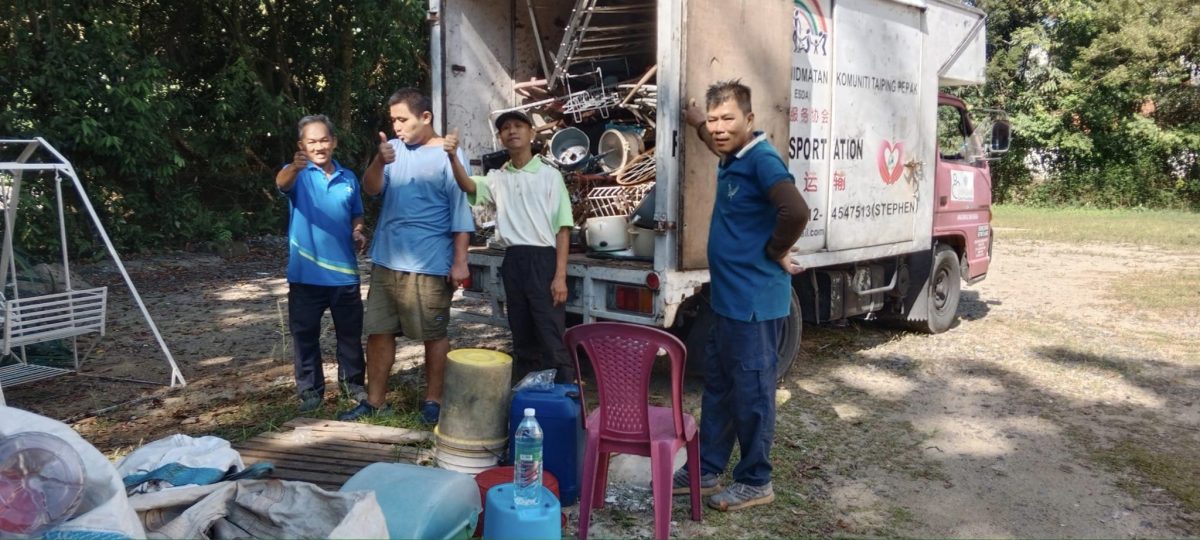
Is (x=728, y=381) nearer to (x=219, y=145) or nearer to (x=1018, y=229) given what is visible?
(x=219, y=145)

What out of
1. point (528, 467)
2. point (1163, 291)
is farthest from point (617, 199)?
point (1163, 291)

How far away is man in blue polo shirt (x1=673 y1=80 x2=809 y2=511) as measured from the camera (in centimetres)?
349

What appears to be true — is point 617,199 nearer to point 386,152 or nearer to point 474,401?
point 386,152

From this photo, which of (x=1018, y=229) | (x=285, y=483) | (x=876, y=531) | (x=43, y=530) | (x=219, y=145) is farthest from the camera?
(x=1018, y=229)

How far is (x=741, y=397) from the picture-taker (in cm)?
359

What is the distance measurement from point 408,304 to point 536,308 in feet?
2.24

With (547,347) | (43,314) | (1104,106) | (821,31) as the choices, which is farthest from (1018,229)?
(43,314)

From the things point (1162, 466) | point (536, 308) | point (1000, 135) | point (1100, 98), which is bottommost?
point (1162, 466)

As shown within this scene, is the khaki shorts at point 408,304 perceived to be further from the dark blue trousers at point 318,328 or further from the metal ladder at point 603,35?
the metal ladder at point 603,35

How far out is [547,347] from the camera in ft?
15.7

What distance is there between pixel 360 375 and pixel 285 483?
6.56 feet

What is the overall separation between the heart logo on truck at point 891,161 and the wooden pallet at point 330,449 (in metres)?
3.62

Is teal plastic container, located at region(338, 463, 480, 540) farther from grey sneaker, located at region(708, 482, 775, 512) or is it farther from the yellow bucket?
grey sneaker, located at region(708, 482, 775, 512)

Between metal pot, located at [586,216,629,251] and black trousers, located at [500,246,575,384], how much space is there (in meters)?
0.48
